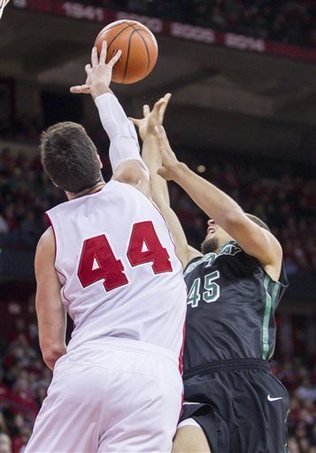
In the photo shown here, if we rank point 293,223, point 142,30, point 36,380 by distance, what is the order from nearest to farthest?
point 142,30 < point 36,380 < point 293,223

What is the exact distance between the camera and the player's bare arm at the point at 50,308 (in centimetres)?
356

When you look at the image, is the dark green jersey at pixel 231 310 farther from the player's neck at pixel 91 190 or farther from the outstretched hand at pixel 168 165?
the player's neck at pixel 91 190

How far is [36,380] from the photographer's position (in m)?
14.3

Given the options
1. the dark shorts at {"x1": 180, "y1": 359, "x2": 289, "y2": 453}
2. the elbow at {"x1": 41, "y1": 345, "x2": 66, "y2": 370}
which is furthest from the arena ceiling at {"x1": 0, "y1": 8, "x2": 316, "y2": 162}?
the elbow at {"x1": 41, "y1": 345, "x2": 66, "y2": 370}

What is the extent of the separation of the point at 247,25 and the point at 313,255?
16.6ft

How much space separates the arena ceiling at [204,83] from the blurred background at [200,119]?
0.03 metres

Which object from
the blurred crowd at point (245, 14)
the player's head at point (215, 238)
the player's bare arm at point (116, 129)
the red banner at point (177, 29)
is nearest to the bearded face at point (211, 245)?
the player's head at point (215, 238)

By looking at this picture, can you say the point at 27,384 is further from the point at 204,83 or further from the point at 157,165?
the point at 204,83

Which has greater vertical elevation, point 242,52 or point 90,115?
point 242,52

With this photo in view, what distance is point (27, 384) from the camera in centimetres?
1380

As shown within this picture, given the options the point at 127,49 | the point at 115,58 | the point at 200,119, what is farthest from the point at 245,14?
the point at 115,58

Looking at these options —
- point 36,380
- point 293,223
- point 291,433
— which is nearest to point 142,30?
point 36,380

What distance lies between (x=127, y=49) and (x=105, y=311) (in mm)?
1603

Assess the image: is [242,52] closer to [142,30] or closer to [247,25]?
[247,25]
